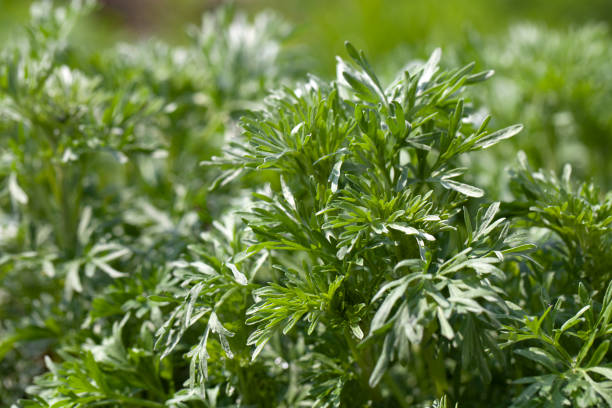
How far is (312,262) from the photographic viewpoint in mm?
854

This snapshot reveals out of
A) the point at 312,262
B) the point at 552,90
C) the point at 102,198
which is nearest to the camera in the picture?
the point at 312,262

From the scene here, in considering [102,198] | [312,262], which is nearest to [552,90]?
[312,262]

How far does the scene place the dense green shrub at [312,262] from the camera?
2.29ft

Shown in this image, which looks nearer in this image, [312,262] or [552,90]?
[312,262]

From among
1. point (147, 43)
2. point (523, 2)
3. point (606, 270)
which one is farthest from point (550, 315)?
point (523, 2)

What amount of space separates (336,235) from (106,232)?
0.52 meters

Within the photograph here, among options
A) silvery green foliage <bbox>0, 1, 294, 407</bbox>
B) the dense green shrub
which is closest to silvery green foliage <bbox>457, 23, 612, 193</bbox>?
the dense green shrub

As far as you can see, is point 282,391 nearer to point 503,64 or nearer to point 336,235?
point 336,235

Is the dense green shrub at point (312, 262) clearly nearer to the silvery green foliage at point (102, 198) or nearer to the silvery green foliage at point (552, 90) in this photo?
the silvery green foliage at point (102, 198)

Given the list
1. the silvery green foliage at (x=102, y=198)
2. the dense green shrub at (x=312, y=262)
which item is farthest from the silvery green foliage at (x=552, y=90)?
the silvery green foliage at (x=102, y=198)

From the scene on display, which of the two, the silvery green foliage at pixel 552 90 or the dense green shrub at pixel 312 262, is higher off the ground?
the silvery green foliage at pixel 552 90

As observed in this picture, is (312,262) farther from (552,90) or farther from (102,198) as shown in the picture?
(552,90)

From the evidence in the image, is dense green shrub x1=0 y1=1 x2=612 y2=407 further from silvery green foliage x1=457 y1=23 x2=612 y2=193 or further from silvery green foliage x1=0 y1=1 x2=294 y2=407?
silvery green foliage x1=457 y1=23 x2=612 y2=193

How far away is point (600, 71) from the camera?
150 centimetres
